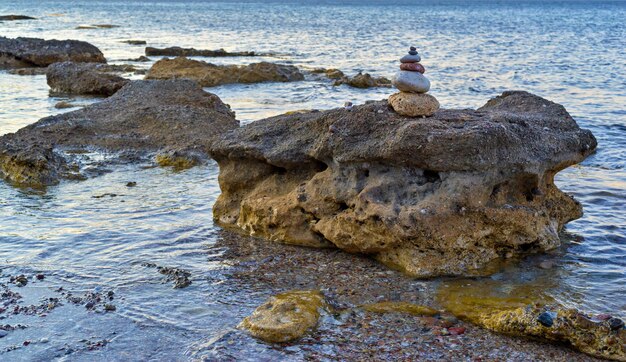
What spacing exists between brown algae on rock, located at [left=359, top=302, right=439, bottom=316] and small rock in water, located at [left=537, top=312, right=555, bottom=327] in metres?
0.95

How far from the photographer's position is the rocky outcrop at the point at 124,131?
38.3ft

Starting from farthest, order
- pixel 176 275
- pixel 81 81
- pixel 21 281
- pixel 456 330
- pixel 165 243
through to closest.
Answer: pixel 81 81 < pixel 165 243 < pixel 176 275 < pixel 21 281 < pixel 456 330

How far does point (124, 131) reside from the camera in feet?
46.4

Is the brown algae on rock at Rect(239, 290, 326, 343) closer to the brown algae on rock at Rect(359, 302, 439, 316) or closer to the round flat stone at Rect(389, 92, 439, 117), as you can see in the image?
the brown algae on rock at Rect(359, 302, 439, 316)

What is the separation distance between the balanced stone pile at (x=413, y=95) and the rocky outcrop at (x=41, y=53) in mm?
23273

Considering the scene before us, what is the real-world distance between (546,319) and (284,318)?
7.29 ft

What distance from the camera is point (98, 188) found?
36.8 ft

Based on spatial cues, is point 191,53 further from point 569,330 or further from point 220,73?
point 569,330

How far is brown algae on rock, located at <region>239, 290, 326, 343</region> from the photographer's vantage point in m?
6.38

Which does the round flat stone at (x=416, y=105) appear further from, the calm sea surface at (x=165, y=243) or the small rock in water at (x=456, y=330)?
the small rock in water at (x=456, y=330)

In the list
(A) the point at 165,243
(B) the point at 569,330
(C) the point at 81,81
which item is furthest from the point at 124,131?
(B) the point at 569,330

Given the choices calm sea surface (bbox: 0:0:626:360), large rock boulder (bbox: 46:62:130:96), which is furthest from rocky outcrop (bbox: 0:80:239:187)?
large rock boulder (bbox: 46:62:130:96)

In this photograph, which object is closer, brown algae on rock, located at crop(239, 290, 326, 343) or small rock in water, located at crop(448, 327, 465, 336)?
brown algae on rock, located at crop(239, 290, 326, 343)

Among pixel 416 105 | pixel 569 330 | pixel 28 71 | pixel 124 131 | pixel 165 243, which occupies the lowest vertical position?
pixel 28 71
